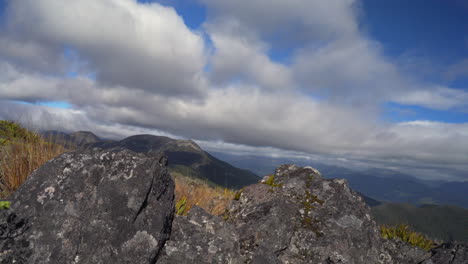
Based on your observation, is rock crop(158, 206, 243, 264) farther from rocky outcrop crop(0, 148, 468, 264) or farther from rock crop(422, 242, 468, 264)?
rock crop(422, 242, 468, 264)

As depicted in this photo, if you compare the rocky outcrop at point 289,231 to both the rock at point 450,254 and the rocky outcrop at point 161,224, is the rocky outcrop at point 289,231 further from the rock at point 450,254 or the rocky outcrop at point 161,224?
the rock at point 450,254

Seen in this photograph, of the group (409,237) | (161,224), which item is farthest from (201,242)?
(409,237)

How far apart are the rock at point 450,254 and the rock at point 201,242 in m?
5.05

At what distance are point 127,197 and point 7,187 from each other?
11.5 ft

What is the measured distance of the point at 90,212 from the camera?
13.2ft

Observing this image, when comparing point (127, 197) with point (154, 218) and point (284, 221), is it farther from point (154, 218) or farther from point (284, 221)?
point (284, 221)

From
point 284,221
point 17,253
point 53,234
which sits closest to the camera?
point 17,253

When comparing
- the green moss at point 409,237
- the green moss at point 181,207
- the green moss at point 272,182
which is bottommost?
the green moss at point 409,237

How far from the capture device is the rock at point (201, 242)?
4500mm

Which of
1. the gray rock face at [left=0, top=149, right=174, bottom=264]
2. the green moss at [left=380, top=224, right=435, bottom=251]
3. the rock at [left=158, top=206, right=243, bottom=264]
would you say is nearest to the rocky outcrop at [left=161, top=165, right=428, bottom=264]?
the rock at [left=158, top=206, right=243, bottom=264]

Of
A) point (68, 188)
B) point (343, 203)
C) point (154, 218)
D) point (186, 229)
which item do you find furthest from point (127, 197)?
point (343, 203)

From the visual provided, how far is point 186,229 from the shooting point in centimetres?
487

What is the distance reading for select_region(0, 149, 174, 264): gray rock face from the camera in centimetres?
359

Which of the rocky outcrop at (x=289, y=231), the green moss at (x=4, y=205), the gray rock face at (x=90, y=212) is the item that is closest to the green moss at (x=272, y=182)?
the rocky outcrop at (x=289, y=231)
